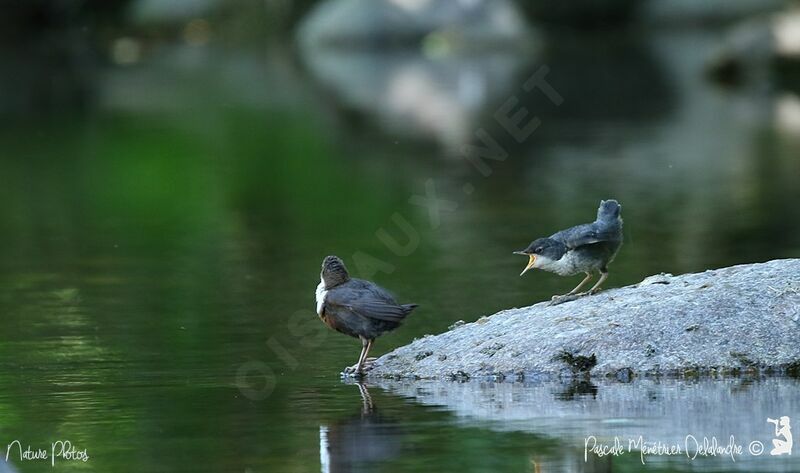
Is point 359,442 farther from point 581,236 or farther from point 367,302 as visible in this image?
point 581,236

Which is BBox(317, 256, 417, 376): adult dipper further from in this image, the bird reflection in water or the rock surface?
the bird reflection in water

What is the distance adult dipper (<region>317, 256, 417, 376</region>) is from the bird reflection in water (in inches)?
36.0

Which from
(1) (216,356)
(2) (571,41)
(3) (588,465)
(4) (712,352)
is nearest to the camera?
(3) (588,465)

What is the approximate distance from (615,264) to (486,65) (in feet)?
97.0

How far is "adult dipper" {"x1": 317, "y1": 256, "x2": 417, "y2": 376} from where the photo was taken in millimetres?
10453

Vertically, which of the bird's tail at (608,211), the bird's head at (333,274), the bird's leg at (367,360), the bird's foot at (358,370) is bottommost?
the bird's foot at (358,370)

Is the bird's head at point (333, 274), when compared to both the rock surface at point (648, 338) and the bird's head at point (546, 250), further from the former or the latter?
the bird's head at point (546, 250)

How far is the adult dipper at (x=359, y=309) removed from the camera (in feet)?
34.3

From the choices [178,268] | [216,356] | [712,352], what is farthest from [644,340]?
[178,268]

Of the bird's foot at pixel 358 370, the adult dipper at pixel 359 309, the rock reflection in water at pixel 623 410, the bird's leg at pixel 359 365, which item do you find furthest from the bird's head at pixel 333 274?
the rock reflection in water at pixel 623 410

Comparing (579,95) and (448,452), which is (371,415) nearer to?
(448,452)

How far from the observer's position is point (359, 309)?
10430 mm

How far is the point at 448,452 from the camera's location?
838 centimetres

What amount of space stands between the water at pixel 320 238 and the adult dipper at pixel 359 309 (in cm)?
37
